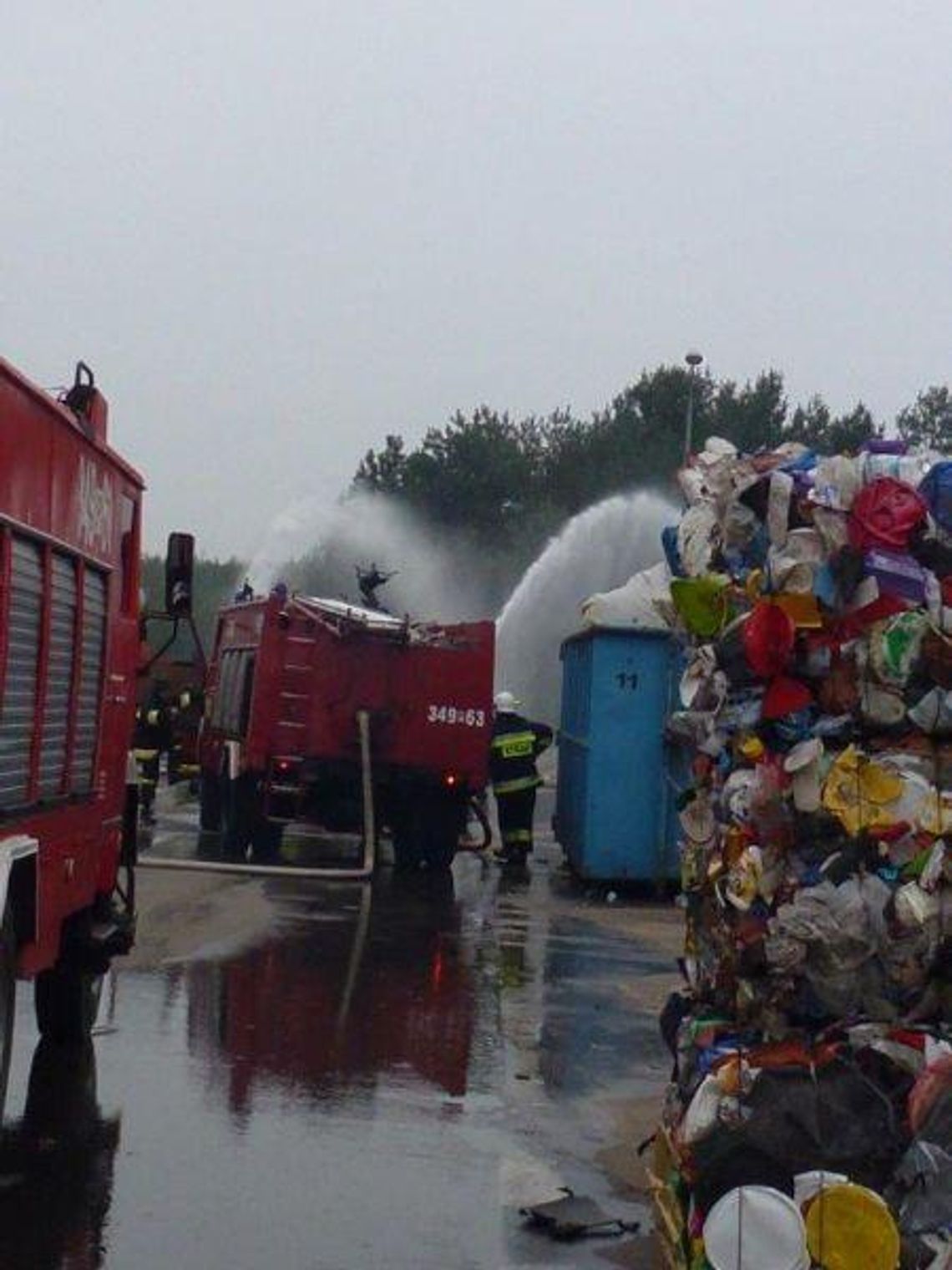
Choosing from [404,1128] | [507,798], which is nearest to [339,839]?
[507,798]

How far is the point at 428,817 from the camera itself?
820 inches

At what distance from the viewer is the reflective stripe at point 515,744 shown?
21906 millimetres

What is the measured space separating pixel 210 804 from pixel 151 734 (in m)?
2.47

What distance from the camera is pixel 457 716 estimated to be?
800 inches

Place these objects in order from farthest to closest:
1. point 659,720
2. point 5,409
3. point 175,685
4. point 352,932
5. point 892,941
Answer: point 175,685 < point 659,720 < point 352,932 < point 5,409 < point 892,941

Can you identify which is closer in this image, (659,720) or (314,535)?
(659,720)

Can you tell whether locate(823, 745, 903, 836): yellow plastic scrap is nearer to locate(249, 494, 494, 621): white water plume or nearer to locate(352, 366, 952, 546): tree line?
locate(249, 494, 494, 621): white water plume

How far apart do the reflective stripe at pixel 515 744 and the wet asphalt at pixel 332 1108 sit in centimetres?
663

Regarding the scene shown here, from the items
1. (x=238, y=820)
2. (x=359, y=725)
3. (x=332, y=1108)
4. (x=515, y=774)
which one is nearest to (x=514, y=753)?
(x=515, y=774)

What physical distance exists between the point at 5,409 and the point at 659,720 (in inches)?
474

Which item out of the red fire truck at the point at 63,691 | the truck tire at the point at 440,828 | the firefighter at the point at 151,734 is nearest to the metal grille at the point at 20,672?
the red fire truck at the point at 63,691

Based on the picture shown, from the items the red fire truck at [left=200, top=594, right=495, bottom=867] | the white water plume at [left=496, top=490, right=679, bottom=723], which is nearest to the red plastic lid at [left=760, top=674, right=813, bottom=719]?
the red fire truck at [left=200, top=594, right=495, bottom=867]

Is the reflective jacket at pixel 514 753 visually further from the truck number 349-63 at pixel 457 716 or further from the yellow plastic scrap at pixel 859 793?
the yellow plastic scrap at pixel 859 793

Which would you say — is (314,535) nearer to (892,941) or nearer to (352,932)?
(352,932)
